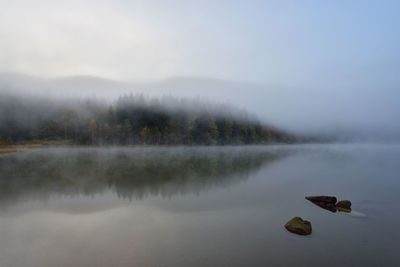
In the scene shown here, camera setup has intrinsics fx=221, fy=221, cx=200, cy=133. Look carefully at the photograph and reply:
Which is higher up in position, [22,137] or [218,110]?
[218,110]

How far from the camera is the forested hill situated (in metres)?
95.3

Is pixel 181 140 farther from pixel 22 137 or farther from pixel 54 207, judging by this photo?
pixel 54 207

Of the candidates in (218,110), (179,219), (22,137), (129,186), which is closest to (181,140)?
(218,110)

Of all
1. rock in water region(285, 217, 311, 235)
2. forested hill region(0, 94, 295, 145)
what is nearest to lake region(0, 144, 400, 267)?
rock in water region(285, 217, 311, 235)

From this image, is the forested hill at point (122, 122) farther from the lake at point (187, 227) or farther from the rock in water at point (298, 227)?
the rock in water at point (298, 227)

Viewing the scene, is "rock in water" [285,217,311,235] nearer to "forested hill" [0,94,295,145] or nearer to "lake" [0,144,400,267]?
"lake" [0,144,400,267]

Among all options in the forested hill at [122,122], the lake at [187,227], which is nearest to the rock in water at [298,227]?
the lake at [187,227]

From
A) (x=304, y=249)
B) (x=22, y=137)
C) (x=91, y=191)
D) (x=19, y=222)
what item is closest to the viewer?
(x=304, y=249)

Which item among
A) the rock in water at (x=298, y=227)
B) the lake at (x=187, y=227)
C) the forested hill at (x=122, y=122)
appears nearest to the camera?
the lake at (x=187, y=227)

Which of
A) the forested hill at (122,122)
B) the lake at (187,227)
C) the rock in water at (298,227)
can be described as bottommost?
the lake at (187,227)

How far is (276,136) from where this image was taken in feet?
560

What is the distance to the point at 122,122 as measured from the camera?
99.1 m

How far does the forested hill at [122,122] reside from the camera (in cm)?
9531

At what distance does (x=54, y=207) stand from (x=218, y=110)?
115 m
